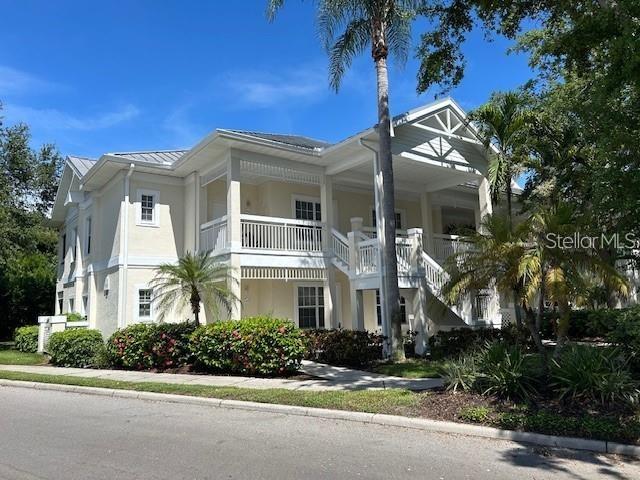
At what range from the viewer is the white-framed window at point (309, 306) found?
747 inches

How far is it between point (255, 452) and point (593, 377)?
4.82m

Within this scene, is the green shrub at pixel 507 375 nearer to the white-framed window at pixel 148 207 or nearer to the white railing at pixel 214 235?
the white railing at pixel 214 235

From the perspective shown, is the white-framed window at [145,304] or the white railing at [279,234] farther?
the white-framed window at [145,304]

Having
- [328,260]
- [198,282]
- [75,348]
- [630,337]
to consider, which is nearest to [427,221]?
[328,260]

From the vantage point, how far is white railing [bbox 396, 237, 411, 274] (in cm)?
1549

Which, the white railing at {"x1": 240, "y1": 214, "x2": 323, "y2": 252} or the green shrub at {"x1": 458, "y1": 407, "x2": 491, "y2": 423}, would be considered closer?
the green shrub at {"x1": 458, "y1": 407, "x2": 491, "y2": 423}

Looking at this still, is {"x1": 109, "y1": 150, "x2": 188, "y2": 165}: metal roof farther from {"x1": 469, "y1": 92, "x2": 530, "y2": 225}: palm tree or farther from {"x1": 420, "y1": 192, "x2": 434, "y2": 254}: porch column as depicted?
{"x1": 469, "y1": 92, "x2": 530, "y2": 225}: palm tree

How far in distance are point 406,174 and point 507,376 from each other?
11.7 metres

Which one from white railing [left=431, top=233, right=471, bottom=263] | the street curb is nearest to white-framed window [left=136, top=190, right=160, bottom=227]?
the street curb

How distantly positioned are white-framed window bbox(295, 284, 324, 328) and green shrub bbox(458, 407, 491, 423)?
1177cm

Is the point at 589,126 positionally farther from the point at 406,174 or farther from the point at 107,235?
the point at 107,235

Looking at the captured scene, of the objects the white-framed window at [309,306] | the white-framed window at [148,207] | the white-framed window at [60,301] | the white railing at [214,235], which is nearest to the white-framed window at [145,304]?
the white-framed window at [148,207]

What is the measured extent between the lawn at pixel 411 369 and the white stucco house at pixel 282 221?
1.75 metres

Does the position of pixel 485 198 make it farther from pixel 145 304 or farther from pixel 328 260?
pixel 145 304
